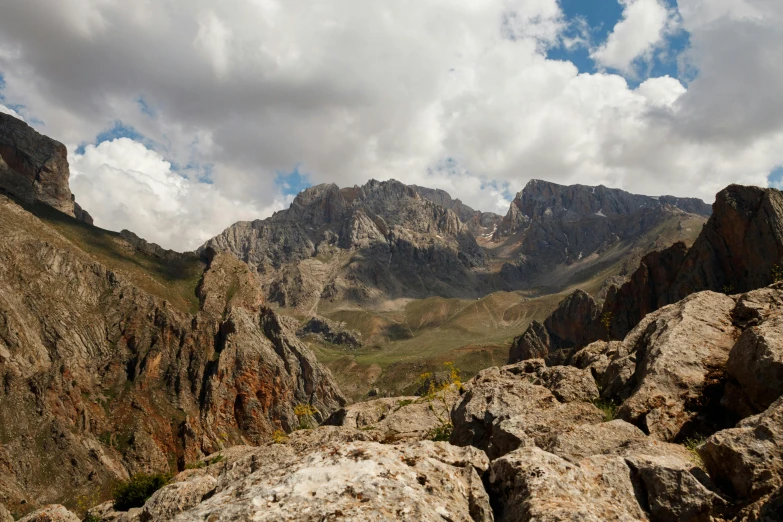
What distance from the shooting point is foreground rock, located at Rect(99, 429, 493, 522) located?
6559 mm

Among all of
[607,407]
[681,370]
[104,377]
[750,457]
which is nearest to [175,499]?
[750,457]

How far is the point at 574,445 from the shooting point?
1120 cm

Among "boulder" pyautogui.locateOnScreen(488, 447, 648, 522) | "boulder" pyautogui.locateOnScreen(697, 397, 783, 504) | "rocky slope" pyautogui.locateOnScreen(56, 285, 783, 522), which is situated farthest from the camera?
"boulder" pyautogui.locateOnScreen(697, 397, 783, 504)

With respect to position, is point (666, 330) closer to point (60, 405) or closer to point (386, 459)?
point (386, 459)

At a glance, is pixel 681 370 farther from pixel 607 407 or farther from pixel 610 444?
pixel 610 444

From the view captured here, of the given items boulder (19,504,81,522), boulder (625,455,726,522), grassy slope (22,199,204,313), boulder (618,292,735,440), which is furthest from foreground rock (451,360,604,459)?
grassy slope (22,199,204,313)

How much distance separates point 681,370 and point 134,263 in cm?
17194

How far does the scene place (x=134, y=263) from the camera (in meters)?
156

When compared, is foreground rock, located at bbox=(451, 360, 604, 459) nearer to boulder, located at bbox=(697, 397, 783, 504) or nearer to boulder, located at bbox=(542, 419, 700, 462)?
boulder, located at bbox=(542, 419, 700, 462)

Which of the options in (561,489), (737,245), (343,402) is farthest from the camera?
(343,402)

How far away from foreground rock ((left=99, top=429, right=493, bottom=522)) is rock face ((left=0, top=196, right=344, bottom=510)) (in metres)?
93.8

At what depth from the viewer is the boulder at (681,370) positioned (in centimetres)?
1338

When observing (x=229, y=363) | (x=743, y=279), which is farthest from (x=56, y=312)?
(x=743, y=279)

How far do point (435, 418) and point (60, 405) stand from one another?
102m
